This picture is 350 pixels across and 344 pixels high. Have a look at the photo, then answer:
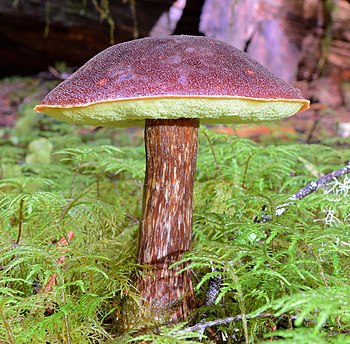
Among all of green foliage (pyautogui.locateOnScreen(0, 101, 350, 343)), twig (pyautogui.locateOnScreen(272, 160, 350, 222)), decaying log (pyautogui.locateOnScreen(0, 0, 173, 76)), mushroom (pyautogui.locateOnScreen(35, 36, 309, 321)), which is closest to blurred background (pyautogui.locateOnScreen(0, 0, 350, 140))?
decaying log (pyautogui.locateOnScreen(0, 0, 173, 76))

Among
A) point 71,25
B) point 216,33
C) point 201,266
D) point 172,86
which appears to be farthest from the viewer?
point 71,25

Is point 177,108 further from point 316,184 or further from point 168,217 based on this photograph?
point 316,184

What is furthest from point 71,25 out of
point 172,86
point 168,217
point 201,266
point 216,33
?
point 201,266

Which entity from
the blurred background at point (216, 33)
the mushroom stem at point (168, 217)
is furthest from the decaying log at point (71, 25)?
the mushroom stem at point (168, 217)

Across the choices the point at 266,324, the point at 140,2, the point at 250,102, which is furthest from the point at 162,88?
the point at 140,2

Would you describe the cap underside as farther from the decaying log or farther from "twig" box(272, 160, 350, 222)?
the decaying log

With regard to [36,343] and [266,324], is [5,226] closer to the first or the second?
[36,343]

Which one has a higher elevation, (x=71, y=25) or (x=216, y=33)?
(x=216, y=33)
